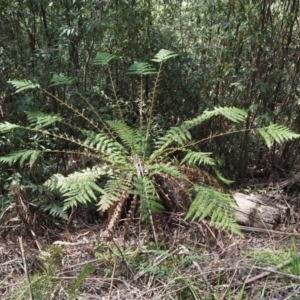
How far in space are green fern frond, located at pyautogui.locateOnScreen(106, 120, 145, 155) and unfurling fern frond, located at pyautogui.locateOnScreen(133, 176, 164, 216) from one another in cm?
47

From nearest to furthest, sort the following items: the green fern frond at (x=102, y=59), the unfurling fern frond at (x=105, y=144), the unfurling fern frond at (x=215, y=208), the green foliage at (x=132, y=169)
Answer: the unfurling fern frond at (x=215, y=208) → the green foliage at (x=132, y=169) → the unfurling fern frond at (x=105, y=144) → the green fern frond at (x=102, y=59)

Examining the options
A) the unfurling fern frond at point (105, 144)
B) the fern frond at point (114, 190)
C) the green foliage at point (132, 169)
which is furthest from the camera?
the unfurling fern frond at point (105, 144)

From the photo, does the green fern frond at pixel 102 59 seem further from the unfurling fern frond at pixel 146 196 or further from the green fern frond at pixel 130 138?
the unfurling fern frond at pixel 146 196

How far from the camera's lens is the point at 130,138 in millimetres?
3262

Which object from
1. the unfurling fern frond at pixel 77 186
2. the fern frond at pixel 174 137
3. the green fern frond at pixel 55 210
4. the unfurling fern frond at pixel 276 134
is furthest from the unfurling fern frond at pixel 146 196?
the unfurling fern frond at pixel 276 134

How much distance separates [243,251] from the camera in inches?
102

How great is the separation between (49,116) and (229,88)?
65.0 inches

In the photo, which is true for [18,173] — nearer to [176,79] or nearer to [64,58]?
[64,58]

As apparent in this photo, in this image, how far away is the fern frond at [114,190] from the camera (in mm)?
2688

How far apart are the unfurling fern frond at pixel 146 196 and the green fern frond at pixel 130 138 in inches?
18.4

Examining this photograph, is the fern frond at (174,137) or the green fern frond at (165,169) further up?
the fern frond at (174,137)

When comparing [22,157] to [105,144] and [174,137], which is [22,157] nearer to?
[105,144]

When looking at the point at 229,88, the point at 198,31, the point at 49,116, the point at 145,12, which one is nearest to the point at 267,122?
the point at 229,88

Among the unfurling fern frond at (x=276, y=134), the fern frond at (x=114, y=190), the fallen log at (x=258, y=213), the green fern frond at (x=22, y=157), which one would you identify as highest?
the unfurling fern frond at (x=276, y=134)
